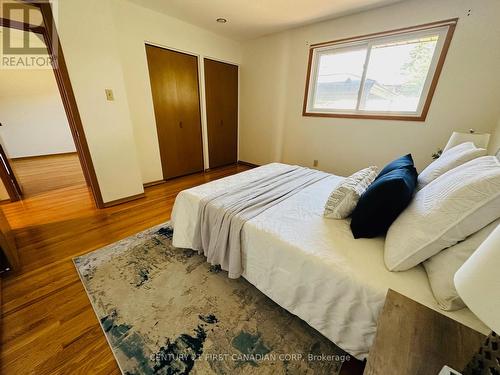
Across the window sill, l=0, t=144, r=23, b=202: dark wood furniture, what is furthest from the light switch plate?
the window sill

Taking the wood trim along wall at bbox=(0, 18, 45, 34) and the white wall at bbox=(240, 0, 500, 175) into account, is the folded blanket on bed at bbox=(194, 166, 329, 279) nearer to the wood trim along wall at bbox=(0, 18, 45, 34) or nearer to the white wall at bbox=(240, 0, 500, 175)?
the white wall at bbox=(240, 0, 500, 175)

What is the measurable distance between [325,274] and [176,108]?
3.27 metres

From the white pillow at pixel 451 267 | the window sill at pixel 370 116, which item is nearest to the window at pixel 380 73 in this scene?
the window sill at pixel 370 116

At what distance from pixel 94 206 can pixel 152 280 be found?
1687 mm

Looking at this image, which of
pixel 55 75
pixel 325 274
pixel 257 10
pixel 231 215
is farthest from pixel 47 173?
pixel 325 274

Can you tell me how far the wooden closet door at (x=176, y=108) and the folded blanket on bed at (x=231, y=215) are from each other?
7.11 feet

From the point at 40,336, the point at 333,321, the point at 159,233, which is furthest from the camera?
the point at 159,233

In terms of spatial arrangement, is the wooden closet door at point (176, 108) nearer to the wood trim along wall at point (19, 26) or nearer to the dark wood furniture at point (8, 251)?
the wood trim along wall at point (19, 26)

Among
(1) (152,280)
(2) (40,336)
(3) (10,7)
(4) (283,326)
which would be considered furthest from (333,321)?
(3) (10,7)

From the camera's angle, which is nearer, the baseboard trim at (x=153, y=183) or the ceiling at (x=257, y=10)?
the ceiling at (x=257, y=10)

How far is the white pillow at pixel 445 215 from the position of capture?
2.27ft

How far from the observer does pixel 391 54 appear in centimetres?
257

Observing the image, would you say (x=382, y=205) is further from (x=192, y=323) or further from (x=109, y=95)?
(x=109, y=95)

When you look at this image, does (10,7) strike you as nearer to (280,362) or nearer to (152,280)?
(152,280)
